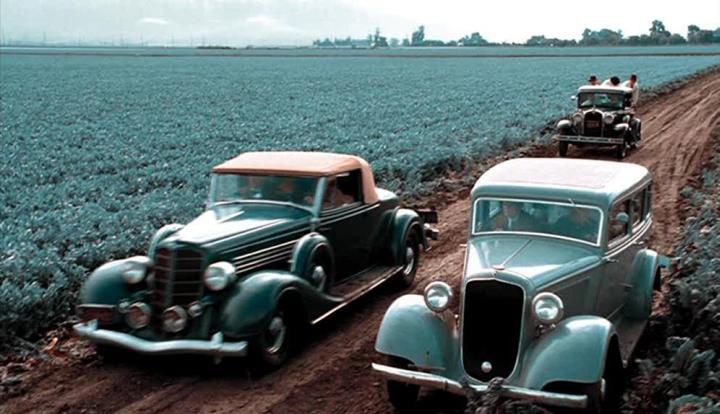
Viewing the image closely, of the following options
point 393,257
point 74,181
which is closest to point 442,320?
point 393,257

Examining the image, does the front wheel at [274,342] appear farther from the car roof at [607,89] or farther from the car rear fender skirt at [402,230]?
the car roof at [607,89]

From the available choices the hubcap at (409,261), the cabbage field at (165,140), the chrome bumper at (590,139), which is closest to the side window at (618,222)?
the hubcap at (409,261)

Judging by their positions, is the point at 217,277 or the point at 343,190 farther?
the point at 343,190

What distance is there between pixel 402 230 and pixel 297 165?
183cm

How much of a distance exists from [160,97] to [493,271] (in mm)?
37798

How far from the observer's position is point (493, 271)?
634cm

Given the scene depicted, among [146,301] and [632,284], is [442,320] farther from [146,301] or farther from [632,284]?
[146,301]

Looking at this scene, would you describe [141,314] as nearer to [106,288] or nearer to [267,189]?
[106,288]

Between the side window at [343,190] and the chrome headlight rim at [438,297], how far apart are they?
270cm

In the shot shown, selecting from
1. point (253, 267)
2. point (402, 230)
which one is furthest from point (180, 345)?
point (402, 230)

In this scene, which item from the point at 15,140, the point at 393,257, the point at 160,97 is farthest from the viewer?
the point at 160,97

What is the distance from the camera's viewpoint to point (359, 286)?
934 cm

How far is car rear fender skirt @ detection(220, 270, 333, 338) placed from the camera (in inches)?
288

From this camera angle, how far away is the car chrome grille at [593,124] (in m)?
21.3
